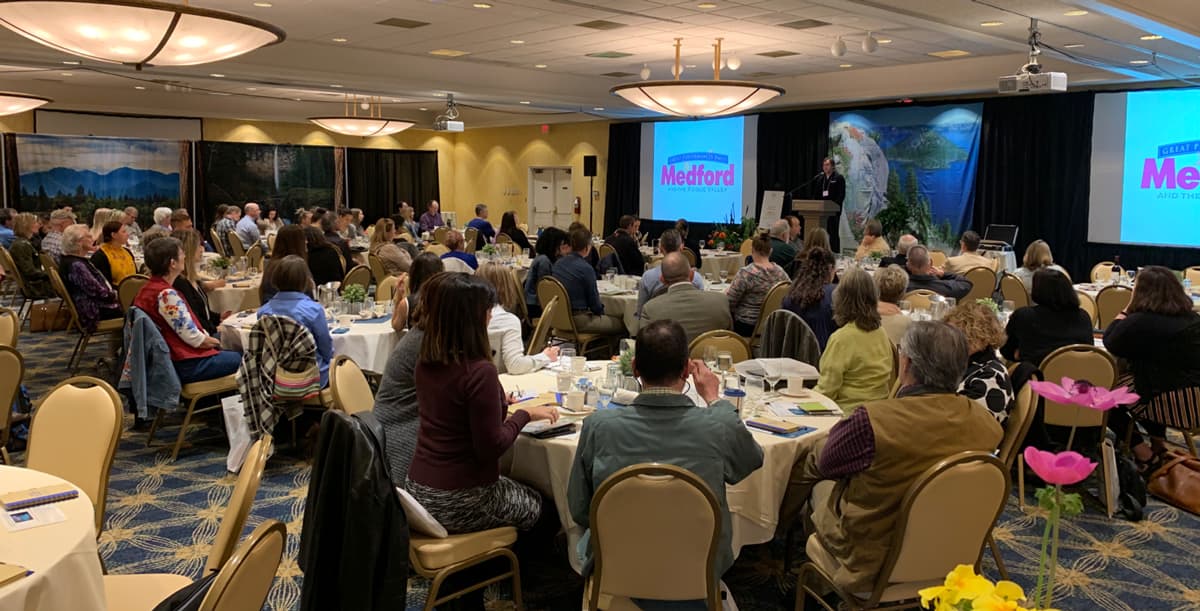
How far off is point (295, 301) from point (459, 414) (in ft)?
8.34

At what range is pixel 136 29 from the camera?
5211 mm

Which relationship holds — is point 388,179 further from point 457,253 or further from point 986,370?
point 986,370

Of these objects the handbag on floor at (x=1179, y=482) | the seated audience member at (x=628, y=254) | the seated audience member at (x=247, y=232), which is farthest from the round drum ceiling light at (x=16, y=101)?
the handbag on floor at (x=1179, y=482)

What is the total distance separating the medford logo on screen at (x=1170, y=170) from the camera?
1162cm

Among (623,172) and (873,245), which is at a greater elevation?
(623,172)

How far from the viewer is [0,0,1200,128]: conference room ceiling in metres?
8.41

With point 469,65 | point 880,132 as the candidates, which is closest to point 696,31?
point 469,65

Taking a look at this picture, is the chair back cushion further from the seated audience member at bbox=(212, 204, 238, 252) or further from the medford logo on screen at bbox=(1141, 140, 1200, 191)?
the seated audience member at bbox=(212, 204, 238, 252)

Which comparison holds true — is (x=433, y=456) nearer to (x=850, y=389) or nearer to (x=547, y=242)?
(x=850, y=389)

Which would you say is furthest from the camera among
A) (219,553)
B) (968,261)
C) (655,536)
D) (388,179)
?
(388,179)

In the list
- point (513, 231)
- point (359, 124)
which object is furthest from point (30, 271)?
point (513, 231)

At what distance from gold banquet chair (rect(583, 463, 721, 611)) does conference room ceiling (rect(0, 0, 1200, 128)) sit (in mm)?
5739

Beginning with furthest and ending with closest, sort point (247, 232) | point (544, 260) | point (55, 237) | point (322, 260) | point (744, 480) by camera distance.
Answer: point (247, 232)
point (55, 237)
point (322, 260)
point (544, 260)
point (744, 480)

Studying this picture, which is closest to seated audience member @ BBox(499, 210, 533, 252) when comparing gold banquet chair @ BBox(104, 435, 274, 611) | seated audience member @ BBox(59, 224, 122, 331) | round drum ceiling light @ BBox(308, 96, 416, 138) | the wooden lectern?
round drum ceiling light @ BBox(308, 96, 416, 138)
